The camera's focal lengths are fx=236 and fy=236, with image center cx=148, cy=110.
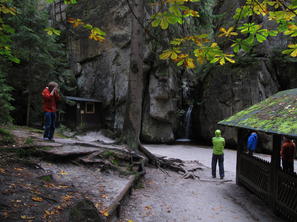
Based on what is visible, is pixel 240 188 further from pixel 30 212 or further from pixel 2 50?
pixel 2 50

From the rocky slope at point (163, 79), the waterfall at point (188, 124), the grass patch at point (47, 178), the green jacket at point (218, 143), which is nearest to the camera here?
the grass patch at point (47, 178)

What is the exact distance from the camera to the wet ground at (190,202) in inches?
223

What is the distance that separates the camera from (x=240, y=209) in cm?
689

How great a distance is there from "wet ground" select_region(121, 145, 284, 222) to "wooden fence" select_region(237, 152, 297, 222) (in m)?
0.37

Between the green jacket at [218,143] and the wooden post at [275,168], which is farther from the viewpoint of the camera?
the green jacket at [218,143]

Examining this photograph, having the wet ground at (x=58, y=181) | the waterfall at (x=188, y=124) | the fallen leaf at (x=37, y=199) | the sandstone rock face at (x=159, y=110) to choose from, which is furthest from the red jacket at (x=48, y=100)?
the waterfall at (x=188, y=124)

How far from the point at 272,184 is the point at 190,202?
2.38m

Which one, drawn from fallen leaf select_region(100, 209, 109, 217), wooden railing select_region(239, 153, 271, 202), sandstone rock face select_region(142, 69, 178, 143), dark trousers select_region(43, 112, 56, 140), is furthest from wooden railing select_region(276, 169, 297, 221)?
sandstone rock face select_region(142, 69, 178, 143)

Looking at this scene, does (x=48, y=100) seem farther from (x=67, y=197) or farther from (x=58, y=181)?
(x=67, y=197)

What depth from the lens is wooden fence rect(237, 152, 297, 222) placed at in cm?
579

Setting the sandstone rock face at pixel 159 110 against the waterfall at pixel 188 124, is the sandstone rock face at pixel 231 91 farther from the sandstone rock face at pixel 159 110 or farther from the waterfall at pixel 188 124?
the sandstone rock face at pixel 159 110

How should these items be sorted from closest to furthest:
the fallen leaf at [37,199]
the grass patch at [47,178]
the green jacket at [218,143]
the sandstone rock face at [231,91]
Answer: the fallen leaf at [37,199], the grass patch at [47,178], the green jacket at [218,143], the sandstone rock face at [231,91]

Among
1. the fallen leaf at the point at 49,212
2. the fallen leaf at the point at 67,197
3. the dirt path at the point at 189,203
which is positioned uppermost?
the fallen leaf at the point at 49,212

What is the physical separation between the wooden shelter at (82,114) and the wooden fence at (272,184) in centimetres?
1688
